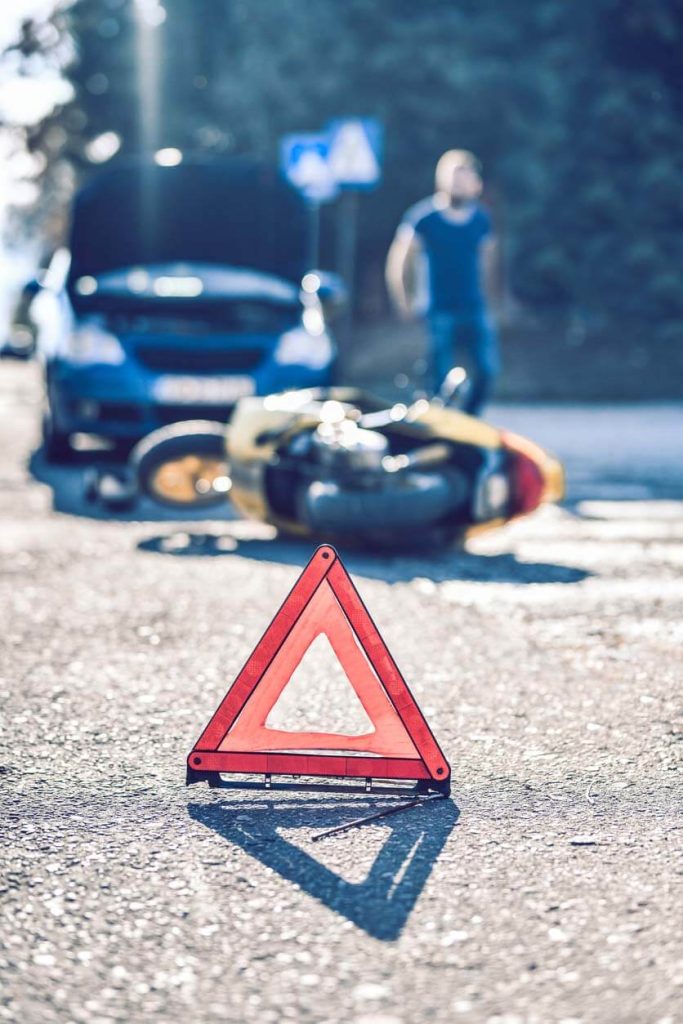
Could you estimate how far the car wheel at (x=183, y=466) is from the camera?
8.25m

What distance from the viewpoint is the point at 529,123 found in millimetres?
22219

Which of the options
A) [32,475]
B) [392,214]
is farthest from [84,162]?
[32,475]

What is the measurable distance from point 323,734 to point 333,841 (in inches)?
15.7

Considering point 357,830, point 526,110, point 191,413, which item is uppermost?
point 526,110

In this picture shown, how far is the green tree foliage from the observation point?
2089cm

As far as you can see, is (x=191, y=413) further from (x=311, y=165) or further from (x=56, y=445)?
(x=311, y=165)

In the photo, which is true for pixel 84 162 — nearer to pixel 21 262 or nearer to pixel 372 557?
pixel 372 557

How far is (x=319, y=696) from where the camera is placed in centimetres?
464

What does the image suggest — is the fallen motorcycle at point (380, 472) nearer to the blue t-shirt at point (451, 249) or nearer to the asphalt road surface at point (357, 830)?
the asphalt road surface at point (357, 830)

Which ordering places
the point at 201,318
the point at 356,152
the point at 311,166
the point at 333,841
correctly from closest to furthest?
1. the point at 333,841
2. the point at 201,318
3. the point at 356,152
4. the point at 311,166

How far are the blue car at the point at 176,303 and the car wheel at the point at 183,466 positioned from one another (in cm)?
228

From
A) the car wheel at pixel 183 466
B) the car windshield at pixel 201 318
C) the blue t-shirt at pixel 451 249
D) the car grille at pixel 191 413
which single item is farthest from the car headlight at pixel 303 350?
the car wheel at pixel 183 466

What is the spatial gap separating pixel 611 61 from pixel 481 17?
2396mm

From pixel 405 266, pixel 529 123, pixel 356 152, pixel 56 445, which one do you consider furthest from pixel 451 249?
pixel 529 123
